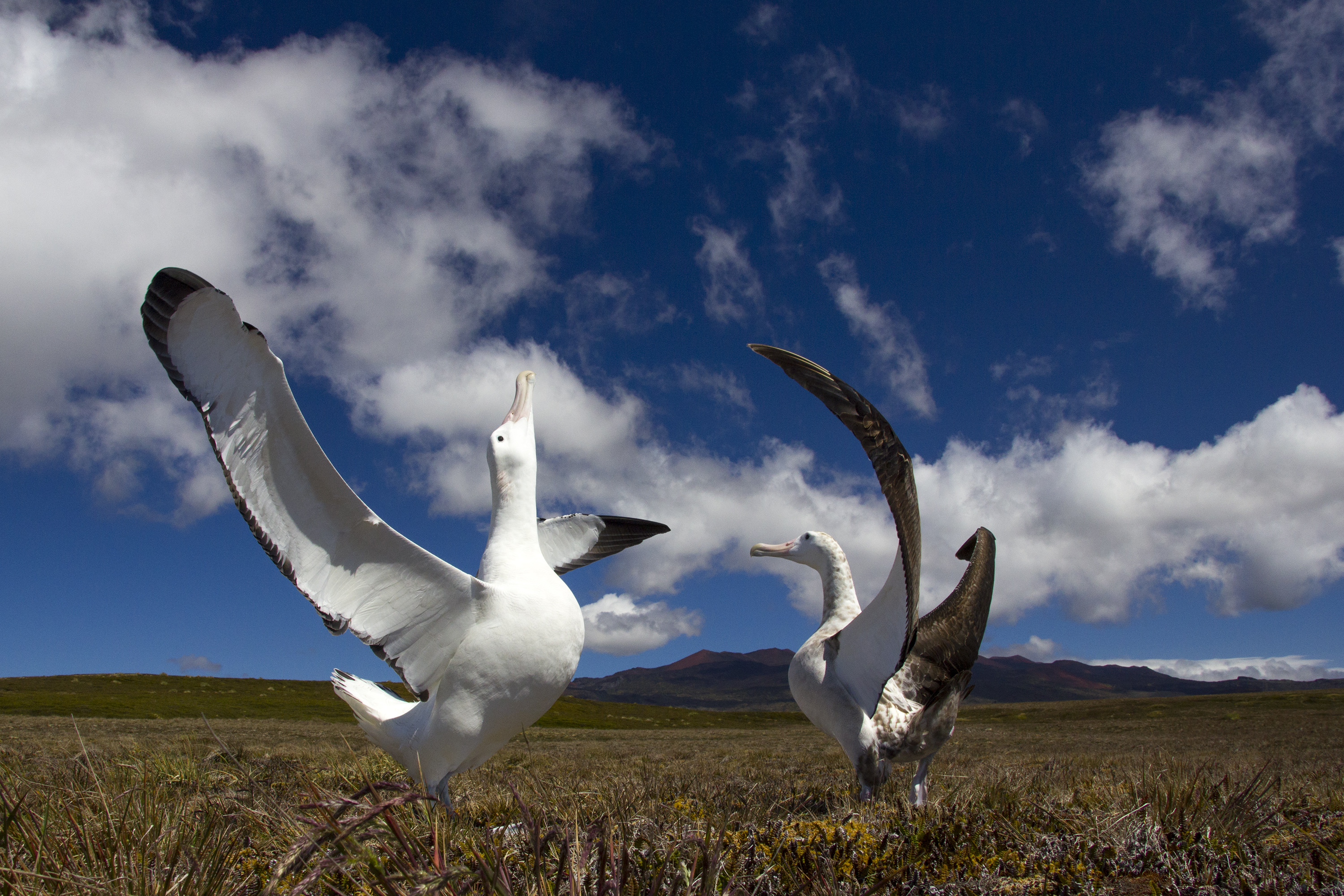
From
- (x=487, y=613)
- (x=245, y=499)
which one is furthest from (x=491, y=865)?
(x=245, y=499)

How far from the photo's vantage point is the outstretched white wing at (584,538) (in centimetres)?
720

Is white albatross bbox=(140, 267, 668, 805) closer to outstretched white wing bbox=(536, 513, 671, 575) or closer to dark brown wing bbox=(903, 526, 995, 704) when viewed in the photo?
outstretched white wing bbox=(536, 513, 671, 575)

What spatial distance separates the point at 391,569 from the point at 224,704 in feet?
209

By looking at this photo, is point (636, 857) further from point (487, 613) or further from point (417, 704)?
point (417, 704)

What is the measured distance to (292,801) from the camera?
15.7ft

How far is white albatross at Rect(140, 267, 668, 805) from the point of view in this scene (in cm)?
450

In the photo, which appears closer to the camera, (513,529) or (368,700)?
(513,529)

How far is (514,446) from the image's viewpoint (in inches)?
212

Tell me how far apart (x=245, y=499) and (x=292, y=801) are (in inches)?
77.8

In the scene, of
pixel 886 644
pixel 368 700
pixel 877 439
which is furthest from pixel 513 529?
pixel 886 644

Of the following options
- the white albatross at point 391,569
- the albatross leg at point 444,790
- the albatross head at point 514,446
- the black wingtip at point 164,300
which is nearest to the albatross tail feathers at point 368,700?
the white albatross at point 391,569

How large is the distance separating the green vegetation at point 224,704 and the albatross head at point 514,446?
39808mm

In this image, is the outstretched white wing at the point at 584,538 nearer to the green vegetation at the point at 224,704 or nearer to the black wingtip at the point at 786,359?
the black wingtip at the point at 786,359

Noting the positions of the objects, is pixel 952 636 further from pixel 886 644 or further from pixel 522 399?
pixel 522 399
